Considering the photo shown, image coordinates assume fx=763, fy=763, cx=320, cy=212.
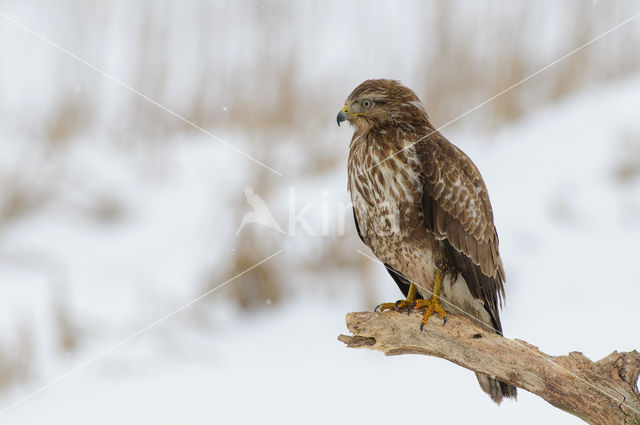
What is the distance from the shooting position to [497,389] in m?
3.51

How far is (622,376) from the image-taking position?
2.86 meters

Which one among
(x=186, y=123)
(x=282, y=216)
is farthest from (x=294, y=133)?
(x=186, y=123)

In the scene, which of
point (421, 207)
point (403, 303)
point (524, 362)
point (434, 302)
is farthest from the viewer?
point (403, 303)

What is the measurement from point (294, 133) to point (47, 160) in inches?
89.3

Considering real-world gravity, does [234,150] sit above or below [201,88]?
below

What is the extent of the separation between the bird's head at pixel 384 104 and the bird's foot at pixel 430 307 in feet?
2.60

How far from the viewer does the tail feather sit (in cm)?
349

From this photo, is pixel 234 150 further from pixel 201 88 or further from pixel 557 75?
pixel 557 75

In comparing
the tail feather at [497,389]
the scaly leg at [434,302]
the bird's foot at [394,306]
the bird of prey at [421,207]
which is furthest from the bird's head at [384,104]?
the tail feather at [497,389]

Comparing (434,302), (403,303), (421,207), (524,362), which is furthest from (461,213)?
(524,362)

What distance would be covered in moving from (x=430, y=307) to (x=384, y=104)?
913mm

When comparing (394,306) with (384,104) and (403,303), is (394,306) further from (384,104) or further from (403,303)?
(384,104)

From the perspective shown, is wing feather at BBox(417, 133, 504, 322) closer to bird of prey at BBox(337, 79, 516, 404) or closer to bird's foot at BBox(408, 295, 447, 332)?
bird of prey at BBox(337, 79, 516, 404)

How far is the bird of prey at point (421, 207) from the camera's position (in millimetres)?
3236
